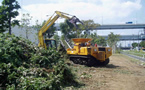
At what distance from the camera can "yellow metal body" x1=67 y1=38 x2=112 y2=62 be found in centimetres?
1352

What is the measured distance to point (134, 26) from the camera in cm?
6328

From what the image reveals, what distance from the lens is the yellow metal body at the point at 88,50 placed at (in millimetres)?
13523

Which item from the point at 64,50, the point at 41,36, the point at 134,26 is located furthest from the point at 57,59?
the point at 134,26

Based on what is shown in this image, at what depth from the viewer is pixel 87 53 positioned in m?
13.4

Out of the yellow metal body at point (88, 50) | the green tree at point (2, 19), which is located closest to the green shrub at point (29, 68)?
the yellow metal body at point (88, 50)

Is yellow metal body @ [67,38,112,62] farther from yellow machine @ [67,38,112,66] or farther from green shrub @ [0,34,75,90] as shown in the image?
green shrub @ [0,34,75,90]

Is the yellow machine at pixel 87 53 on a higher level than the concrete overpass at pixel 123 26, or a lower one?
lower

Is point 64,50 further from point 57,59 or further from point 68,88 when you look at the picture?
point 68,88

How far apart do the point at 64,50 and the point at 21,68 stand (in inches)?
364

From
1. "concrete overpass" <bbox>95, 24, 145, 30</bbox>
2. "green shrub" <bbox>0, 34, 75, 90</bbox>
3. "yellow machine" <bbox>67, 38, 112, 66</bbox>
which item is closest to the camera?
"green shrub" <bbox>0, 34, 75, 90</bbox>

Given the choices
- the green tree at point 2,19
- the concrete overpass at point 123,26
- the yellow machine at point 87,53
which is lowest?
the yellow machine at point 87,53

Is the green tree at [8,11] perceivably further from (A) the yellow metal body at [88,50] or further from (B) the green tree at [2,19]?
(A) the yellow metal body at [88,50]

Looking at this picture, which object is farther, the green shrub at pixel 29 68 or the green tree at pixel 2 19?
the green tree at pixel 2 19

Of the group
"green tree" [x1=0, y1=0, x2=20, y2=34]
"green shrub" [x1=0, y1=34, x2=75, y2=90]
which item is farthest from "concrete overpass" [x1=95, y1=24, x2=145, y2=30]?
"green shrub" [x1=0, y1=34, x2=75, y2=90]
